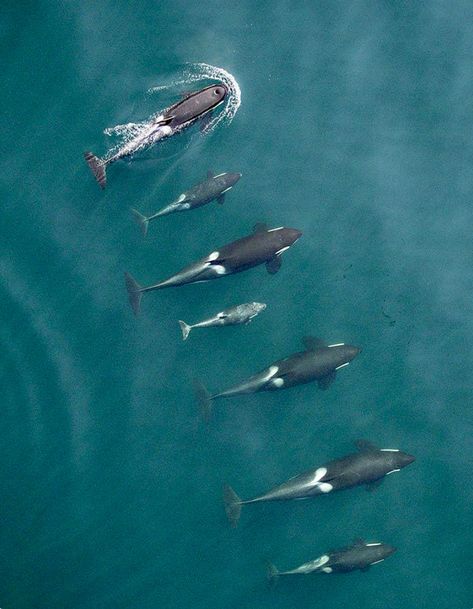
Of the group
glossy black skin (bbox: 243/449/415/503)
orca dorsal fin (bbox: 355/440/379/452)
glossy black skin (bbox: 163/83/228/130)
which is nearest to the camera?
glossy black skin (bbox: 163/83/228/130)

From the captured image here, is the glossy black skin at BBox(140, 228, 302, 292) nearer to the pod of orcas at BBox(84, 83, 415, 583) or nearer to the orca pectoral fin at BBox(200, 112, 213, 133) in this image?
the pod of orcas at BBox(84, 83, 415, 583)

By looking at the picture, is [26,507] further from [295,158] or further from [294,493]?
[295,158]

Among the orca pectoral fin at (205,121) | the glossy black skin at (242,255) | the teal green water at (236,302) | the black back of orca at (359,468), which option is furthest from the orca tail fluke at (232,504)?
the orca pectoral fin at (205,121)

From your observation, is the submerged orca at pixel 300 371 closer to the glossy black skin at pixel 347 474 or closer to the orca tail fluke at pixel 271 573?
the glossy black skin at pixel 347 474

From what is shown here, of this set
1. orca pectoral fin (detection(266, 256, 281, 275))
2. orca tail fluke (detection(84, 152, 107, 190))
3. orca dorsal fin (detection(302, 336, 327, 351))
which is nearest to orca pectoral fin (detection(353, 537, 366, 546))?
orca dorsal fin (detection(302, 336, 327, 351))

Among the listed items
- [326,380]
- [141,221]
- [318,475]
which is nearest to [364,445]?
[318,475]

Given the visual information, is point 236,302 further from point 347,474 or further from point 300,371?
point 347,474

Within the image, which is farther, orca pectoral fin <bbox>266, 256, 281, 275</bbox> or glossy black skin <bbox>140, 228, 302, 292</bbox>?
orca pectoral fin <bbox>266, 256, 281, 275</bbox>
